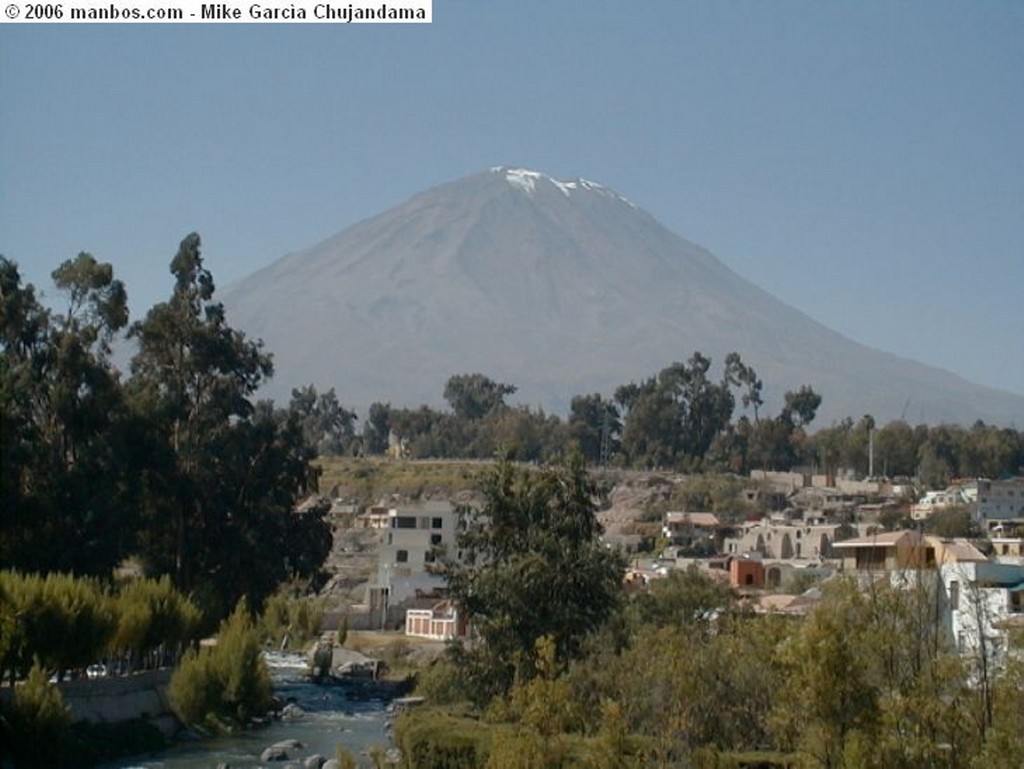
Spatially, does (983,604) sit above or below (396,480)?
below

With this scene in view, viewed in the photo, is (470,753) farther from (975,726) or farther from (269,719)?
(269,719)

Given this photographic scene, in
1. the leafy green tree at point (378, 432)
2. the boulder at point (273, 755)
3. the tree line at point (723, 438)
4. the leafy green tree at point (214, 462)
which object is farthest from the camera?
the leafy green tree at point (378, 432)

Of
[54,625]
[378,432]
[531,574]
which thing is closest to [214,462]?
[54,625]

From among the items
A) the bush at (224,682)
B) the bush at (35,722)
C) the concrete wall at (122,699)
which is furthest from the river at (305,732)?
the bush at (35,722)

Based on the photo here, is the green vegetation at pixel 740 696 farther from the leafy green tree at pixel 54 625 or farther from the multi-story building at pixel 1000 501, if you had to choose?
the multi-story building at pixel 1000 501

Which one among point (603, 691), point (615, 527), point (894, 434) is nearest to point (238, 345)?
point (603, 691)

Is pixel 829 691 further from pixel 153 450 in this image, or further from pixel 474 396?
pixel 474 396
